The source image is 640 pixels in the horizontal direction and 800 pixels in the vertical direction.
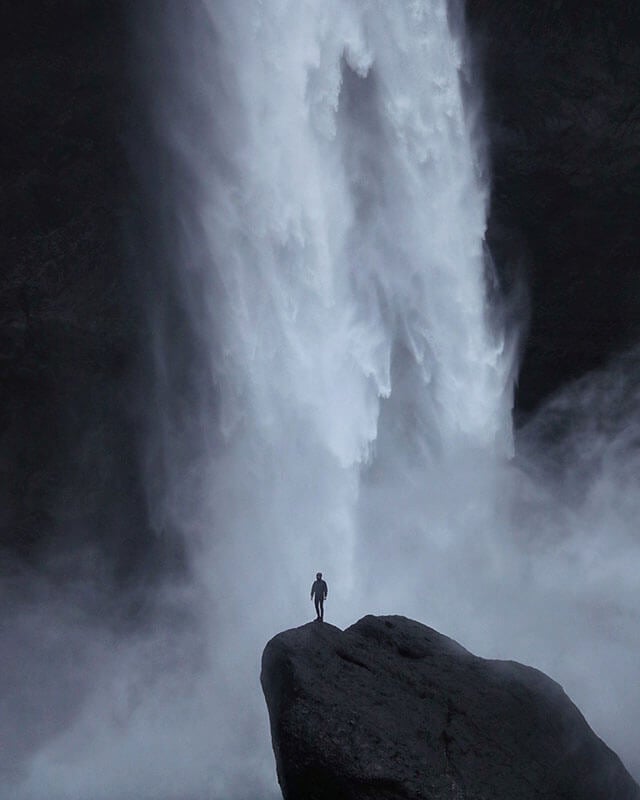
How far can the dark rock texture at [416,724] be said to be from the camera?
918cm

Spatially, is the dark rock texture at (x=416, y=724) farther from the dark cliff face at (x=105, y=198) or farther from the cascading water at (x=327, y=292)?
the dark cliff face at (x=105, y=198)

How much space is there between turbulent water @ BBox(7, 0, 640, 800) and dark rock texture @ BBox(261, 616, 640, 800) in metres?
8.58

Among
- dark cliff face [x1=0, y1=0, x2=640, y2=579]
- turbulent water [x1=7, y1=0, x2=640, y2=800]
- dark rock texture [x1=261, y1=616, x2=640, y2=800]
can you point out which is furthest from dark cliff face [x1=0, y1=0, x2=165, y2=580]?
dark rock texture [x1=261, y1=616, x2=640, y2=800]

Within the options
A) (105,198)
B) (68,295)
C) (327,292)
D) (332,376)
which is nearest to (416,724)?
(332,376)

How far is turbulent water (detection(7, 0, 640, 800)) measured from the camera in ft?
70.7

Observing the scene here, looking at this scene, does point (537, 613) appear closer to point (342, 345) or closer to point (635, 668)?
point (635, 668)

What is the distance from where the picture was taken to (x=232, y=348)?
2431 cm

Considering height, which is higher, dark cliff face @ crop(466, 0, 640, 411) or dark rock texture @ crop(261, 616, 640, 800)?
dark cliff face @ crop(466, 0, 640, 411)

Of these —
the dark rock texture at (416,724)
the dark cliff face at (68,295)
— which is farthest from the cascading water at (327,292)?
the dark rock texture at (416,724)

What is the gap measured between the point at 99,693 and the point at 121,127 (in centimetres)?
1427

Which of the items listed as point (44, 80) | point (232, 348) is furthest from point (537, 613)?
point (44, 80)

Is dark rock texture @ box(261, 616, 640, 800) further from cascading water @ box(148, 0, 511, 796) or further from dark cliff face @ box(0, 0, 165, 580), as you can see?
dark cliff face @ box(0, 0, 165, 580)

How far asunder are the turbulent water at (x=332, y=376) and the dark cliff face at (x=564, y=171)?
3.02 feet

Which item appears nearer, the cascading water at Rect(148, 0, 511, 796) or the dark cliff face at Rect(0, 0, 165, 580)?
the cascading water at Rect(148, 0, 511, 796)
